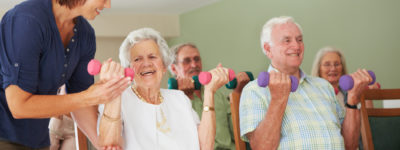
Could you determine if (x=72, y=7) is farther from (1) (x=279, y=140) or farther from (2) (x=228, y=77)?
(1) (x=279, y=140)

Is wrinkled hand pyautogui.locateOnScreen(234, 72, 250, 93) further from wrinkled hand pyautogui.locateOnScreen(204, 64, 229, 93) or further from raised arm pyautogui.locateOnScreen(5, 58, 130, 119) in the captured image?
raised arm pyautogui.locateOnScreen(5, 58, 130, 119)

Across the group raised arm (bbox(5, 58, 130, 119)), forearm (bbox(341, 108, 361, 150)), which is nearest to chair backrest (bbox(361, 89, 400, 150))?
forearm (bbox(341, 108, 361, 150))

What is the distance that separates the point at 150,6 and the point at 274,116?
210 inches

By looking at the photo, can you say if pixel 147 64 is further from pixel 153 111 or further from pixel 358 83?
pixel 358 83

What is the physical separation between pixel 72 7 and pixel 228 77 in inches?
24.6

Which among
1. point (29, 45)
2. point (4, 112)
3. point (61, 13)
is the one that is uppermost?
point (61, 13)

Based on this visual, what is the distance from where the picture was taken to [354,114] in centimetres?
199

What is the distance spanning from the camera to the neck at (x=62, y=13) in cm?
138

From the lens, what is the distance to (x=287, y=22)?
2.09 meters

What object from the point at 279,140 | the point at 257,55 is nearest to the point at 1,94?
the point at 279,140

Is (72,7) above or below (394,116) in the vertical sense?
above

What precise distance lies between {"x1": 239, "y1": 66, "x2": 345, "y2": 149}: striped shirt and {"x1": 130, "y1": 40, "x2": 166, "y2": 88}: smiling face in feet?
1.36

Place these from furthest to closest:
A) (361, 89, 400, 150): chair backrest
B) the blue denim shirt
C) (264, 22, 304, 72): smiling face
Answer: (361, 89, 400, 150): chair backrest → (264, 22, 304, 72): smiling face → the blue denim shirt

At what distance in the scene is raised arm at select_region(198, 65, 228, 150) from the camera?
5.13 ft
